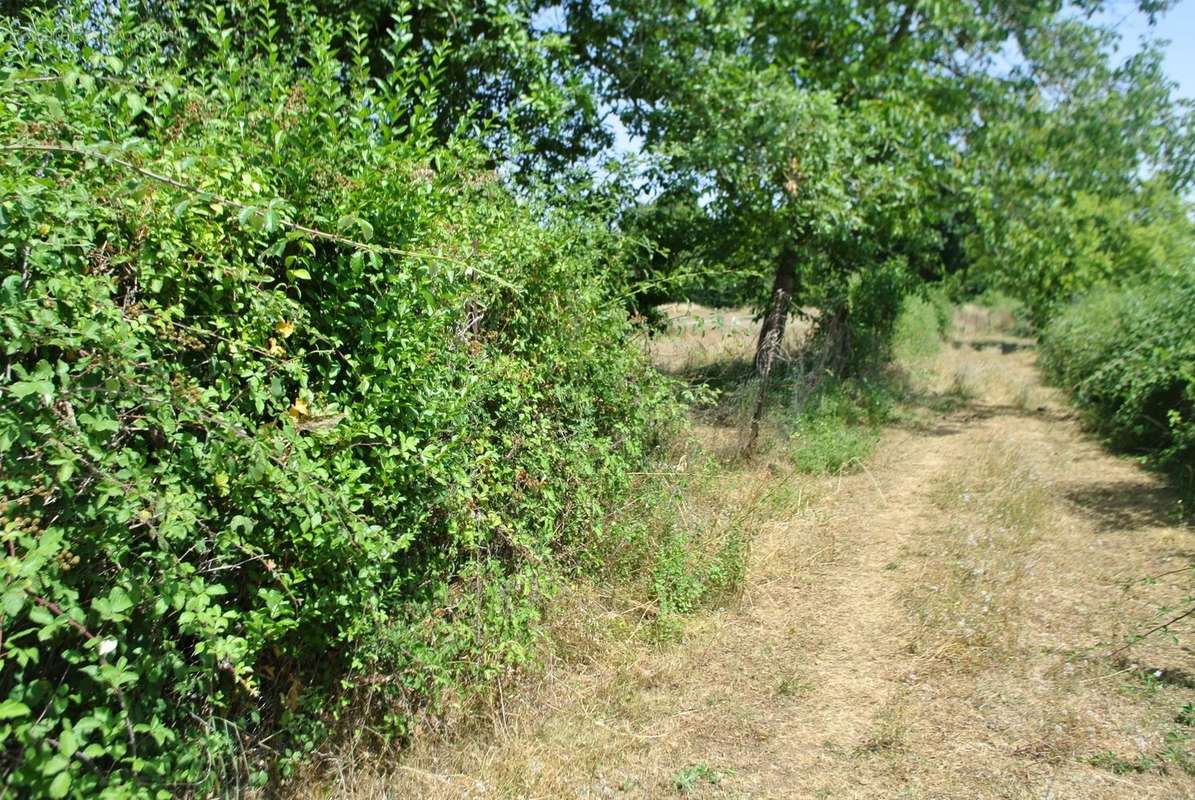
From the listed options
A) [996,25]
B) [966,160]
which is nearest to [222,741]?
[966,160]

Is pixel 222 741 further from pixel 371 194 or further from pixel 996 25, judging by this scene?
pixel 996 25

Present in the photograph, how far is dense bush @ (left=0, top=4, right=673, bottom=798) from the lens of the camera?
2.45 meters

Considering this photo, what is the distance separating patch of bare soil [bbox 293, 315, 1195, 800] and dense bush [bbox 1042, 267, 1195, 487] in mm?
1685

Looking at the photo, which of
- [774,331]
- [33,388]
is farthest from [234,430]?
[774,331]

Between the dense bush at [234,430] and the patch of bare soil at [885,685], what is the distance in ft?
1.70

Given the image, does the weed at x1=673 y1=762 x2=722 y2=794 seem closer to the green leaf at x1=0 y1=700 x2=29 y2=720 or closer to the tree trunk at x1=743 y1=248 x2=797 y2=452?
the green leaf at x1=0 y1=700 x2=29 y2=720

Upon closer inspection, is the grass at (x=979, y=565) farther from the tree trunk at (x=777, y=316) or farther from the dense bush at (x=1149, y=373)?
the tree trunk at (x=777, y=316)

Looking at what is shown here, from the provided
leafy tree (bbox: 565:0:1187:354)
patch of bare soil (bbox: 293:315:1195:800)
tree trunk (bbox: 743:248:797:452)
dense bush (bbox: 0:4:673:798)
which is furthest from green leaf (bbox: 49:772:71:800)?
tree trunk (bbox: 743:248:797:452)

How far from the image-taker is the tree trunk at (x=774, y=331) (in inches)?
332

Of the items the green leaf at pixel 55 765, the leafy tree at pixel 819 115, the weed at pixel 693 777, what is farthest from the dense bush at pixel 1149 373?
the green leaf at pixel 55 765

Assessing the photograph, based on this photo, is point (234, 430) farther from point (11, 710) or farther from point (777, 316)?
point (777, 316)

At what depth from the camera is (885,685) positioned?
15.6 ft

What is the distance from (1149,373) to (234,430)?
393 inches

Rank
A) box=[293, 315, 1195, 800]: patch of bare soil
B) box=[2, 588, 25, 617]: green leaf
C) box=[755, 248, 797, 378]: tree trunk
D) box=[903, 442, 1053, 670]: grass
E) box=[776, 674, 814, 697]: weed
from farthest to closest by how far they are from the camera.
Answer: box=[755, 248, 797, 378]: tree trunk → box=[903, 442, 1053, 670]: grass → box=[776, 674, 814, 697]: weed → box=[293, 315, 1195, 800]: patch of bare soil → box=[2, 588, 25, 617]: green leaf
